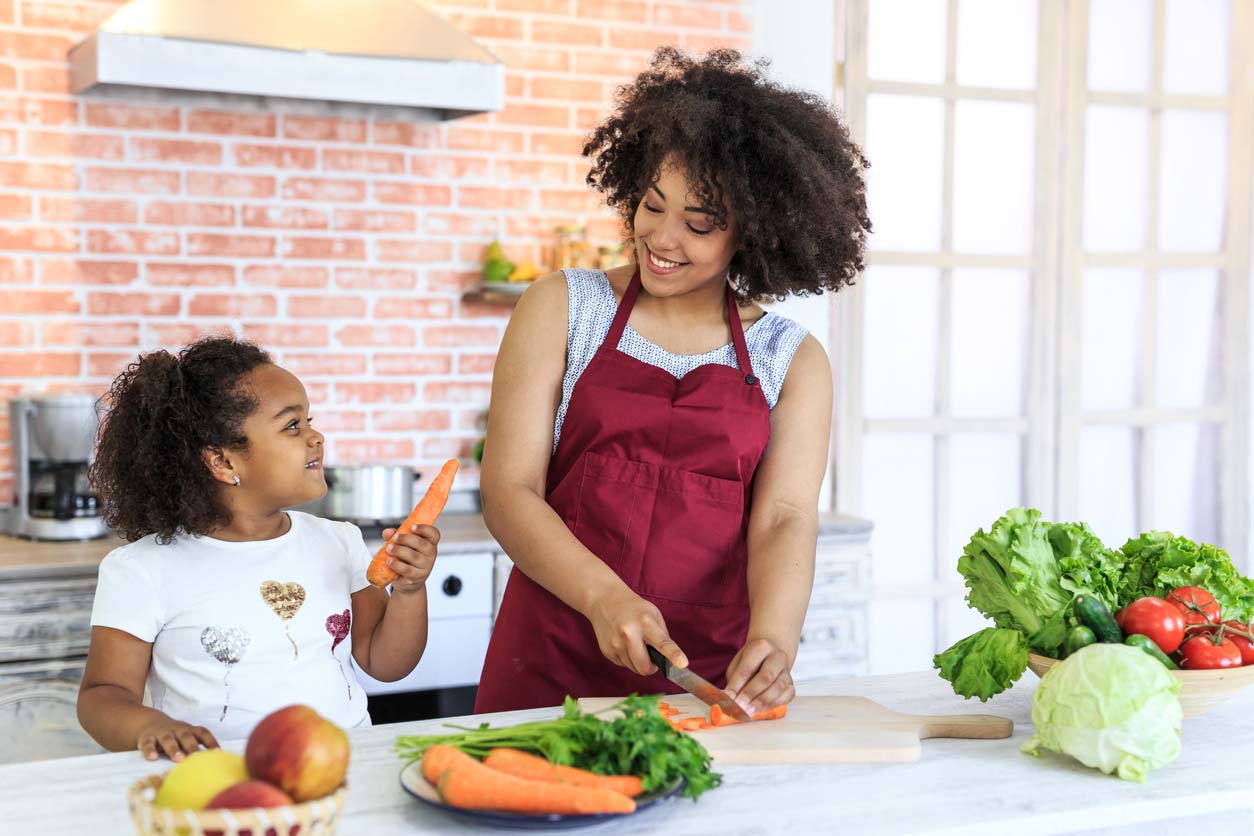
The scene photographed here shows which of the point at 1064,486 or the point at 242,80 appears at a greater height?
the point at 242,80

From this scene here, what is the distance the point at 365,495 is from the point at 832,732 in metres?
1.89

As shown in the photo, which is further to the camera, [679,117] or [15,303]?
[15,303]

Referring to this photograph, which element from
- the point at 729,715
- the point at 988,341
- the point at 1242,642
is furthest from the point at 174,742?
the point at 988,341

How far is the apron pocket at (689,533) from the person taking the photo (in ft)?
6.46

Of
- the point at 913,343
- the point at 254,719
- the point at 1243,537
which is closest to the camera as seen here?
the point at 254,719

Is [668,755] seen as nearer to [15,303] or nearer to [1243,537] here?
[15,303]

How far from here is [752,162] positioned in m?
1.99

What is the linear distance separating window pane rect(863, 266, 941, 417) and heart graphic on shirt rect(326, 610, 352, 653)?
2.48m

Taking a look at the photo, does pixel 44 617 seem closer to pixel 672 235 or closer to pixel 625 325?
pixel 625 325

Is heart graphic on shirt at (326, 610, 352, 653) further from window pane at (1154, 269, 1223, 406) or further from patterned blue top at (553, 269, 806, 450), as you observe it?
window pane at (1154, 269, 1223, 406)

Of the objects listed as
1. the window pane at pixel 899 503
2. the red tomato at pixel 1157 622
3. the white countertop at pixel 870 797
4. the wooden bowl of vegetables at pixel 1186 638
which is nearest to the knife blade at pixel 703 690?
the white countertop at pixel 870 797

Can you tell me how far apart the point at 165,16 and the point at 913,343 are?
95.2 inches

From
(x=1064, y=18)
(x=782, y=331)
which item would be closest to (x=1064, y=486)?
(x=1064, y=18)

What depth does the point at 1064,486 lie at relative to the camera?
171 inches
